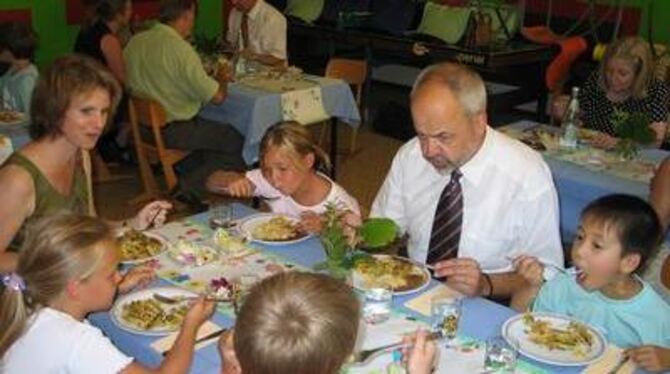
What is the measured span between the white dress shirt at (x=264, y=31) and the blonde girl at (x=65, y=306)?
4521 mm

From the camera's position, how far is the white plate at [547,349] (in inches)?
72.1

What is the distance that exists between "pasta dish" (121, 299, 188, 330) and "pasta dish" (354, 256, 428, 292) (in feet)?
1.77

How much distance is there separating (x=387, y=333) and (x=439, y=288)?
343 millimetres

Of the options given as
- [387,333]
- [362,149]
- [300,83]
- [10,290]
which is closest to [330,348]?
[387,333]

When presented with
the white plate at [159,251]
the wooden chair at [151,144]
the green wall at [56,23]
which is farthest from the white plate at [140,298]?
the green wall at [56,23]

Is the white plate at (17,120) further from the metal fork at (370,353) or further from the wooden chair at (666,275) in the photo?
the wooden chair at (666,275)

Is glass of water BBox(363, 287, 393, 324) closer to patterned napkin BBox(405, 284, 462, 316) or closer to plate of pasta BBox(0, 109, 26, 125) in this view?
patterned napkin BBox(405, 284, 462, 316)

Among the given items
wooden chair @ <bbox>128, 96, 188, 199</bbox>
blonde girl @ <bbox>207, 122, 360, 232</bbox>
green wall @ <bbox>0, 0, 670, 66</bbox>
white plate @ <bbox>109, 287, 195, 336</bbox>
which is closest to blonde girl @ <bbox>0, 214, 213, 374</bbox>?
white plate @ <bbox>109, 287, 195, 336</bbox>

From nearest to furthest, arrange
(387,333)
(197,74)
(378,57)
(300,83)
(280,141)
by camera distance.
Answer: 1. (387,333)
2. (280,141)
3. (197,74)
4. (300,83)
5. (378,57)

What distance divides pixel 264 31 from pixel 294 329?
5136mm

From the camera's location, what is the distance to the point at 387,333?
1.94 meters

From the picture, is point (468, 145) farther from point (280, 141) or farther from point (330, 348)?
point (330, 348)

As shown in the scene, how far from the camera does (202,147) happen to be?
4820 mm

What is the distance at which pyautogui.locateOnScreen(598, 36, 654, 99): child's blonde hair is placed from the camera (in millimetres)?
4098
